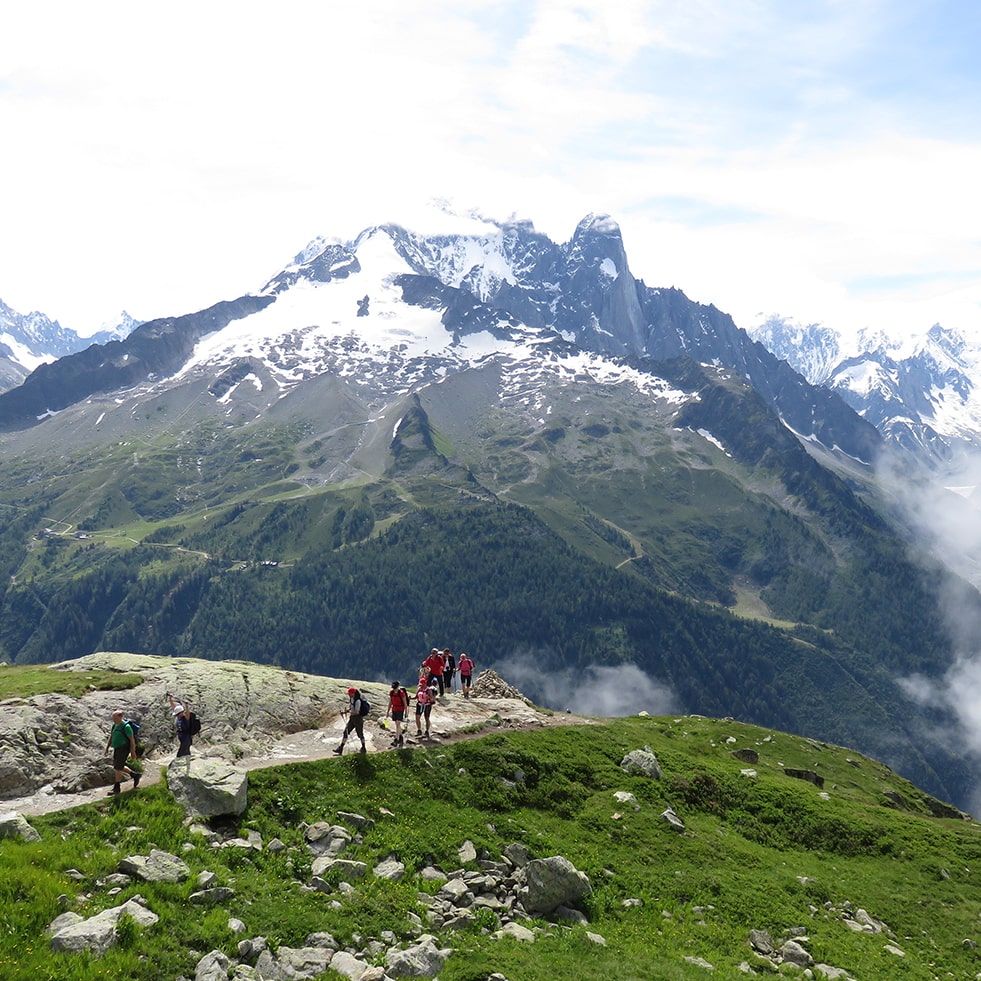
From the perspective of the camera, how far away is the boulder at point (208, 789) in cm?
2903

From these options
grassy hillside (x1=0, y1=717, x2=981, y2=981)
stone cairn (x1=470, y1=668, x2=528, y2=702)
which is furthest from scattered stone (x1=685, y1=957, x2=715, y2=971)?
stone cairn (x1=470, y1=668, x2=528, y2=702)

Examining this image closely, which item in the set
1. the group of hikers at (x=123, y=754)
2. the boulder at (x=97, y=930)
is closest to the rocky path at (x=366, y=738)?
the group of hikers at (x=123, y=754)

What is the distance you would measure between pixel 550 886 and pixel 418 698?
1514 centimetres

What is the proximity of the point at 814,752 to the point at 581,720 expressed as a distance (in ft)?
109

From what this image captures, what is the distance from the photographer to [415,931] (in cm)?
2497

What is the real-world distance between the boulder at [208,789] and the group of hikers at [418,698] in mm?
7067

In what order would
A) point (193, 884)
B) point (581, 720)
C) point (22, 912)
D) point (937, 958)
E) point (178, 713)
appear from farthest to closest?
1. point (581, 720)
2. point (178, 713)
3. point (937, 958)
4. point (193, 884)
5. point (22, 912)

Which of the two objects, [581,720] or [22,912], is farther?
[581,720]

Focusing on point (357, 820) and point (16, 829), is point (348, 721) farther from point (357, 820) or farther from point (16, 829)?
point (16, 829)

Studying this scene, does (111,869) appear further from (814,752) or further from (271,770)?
(814,752)

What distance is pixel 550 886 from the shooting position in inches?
1142

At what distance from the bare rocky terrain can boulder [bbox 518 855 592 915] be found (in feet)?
41.5

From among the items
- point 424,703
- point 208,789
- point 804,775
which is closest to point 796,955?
point 424,703

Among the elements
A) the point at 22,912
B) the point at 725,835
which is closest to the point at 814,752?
the point at 725,835
